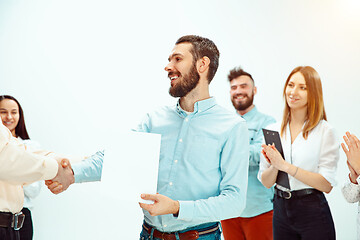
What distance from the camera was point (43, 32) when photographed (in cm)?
407

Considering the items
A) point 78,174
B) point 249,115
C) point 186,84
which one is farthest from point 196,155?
point 249,115

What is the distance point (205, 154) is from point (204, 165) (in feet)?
0.16

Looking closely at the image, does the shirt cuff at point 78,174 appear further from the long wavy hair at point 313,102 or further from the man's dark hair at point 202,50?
the long wavy hair at point 313,102

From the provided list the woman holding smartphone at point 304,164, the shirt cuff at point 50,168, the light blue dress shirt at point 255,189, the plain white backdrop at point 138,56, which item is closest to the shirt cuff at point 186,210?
the shirt cuff at point 50,168

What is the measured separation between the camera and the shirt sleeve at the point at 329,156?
222 centimetres

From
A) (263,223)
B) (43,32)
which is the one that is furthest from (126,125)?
(263,223)

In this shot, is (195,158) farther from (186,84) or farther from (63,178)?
(63,178)

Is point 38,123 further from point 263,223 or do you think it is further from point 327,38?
point 327,38

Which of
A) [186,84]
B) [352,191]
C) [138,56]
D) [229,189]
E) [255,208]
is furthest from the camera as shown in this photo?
[138,56]

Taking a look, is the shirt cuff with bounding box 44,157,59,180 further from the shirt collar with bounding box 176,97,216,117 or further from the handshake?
the shirt collar with bounding box 176,97,216,117

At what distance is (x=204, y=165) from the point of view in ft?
5.30

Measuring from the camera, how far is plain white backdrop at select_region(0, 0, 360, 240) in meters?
4.00

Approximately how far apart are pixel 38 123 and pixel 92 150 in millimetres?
649

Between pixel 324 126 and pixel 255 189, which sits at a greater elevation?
pixel 324 126
